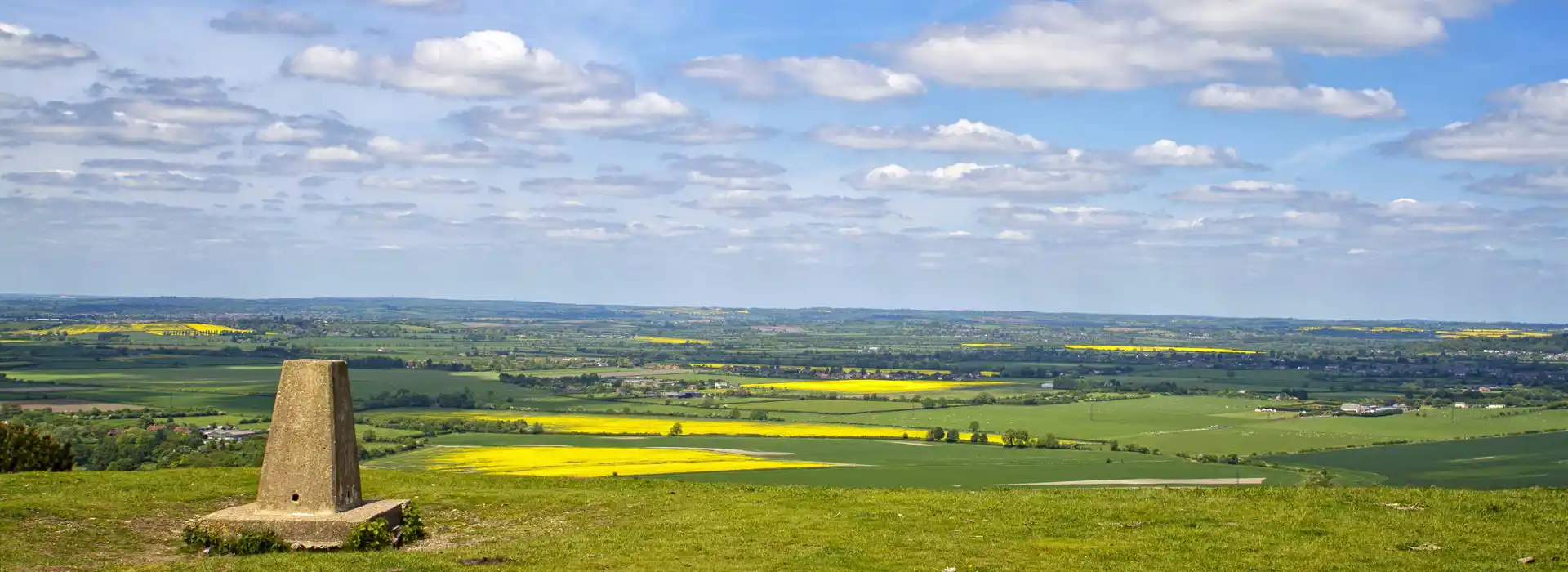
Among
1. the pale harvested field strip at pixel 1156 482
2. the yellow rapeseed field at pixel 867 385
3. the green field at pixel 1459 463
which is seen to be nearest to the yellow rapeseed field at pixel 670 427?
the green field at pixel 1459 463

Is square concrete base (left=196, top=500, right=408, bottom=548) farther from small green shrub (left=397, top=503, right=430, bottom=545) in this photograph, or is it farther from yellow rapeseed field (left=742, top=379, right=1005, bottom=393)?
yellow rapeseed field (left=742, top=379, right=1005, bottom=393)

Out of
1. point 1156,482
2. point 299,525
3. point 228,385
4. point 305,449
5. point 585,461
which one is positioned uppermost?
point 305,449

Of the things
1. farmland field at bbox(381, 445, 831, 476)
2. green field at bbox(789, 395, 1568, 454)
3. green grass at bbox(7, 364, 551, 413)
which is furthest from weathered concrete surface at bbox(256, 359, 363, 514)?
green grass at bbox(7, 364, 551, 413)

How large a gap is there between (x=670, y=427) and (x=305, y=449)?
70178mm

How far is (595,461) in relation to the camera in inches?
2370

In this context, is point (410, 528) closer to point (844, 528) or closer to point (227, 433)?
point (844, 528)

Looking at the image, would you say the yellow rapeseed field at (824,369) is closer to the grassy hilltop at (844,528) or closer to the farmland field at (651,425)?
the farmland field at (651,425)

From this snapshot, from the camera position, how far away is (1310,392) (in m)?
138

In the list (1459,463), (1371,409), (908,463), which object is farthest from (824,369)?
(908,463)

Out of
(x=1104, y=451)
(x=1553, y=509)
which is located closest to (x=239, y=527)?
(x=1553, y=509)

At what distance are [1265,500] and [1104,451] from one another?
50.8m

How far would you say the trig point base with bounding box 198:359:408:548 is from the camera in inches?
812

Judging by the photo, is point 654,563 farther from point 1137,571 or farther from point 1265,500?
point 1265,500

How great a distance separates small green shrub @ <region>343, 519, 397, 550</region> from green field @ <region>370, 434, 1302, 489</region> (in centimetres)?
2690
